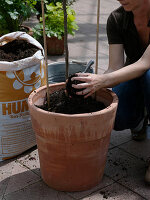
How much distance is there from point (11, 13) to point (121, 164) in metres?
2.04

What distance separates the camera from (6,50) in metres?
2.42

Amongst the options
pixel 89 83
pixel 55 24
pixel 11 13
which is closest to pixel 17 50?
pixel 89 83

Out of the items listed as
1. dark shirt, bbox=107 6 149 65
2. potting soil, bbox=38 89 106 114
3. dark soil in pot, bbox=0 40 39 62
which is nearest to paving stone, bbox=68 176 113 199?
potting soil, bbox=38 89 106 114

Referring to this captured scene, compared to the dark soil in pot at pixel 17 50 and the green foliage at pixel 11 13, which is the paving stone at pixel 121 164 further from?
the green foliage at pixel 11 13

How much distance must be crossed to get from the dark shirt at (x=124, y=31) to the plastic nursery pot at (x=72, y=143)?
1.37 ft

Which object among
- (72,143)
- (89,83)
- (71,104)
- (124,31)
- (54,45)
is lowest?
(54,45)

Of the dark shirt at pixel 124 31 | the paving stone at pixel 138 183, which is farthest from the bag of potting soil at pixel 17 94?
the paving stone at pixel 138 183

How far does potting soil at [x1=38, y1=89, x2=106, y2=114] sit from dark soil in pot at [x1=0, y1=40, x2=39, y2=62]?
442 millimetres

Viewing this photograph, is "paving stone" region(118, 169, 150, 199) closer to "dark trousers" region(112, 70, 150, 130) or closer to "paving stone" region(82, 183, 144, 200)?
"paving stone" region(82, 183, 144, 200)

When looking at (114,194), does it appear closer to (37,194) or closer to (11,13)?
(37,194)

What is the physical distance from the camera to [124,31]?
221cm

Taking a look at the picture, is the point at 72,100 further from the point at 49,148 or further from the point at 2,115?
the point at 2,115

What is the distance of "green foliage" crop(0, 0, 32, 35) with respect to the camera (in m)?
3.46

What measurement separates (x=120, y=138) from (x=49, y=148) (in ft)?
2.96
